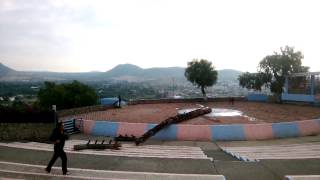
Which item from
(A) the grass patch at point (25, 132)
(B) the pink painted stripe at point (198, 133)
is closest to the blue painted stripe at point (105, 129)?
(A) the grass patch at point (25, 132)

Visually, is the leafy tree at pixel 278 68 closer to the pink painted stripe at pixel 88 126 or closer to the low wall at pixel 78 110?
the low wall at pixel 78 110

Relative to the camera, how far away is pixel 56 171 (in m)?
13.0

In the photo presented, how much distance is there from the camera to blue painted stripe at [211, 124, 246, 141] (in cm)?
2352

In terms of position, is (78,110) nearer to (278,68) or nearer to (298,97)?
(298,97)

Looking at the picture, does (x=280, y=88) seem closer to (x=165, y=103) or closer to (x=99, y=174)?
(x=165, y=103)

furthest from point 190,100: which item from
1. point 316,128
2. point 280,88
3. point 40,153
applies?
point 40,153

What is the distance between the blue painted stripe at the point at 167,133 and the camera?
23984 mm

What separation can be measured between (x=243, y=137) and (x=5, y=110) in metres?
14.9

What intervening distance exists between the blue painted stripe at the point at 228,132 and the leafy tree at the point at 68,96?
34.9 m

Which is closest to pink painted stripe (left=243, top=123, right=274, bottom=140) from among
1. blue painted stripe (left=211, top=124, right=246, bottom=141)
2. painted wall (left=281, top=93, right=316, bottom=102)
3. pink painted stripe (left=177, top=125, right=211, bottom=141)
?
blue painted stripe (left=211, top=124, right=246, bottom=141)

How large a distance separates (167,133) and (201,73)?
29.6 metres

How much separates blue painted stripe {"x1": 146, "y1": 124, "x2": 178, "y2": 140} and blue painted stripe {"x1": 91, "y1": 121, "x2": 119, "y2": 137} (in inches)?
89.0

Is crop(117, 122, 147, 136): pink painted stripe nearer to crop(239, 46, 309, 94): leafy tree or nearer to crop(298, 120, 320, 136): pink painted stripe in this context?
crop(298, 120, 320, 136): pink painted stripe

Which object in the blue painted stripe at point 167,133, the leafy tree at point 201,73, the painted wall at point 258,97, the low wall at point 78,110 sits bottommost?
the blue painted stripe at point 167,133
